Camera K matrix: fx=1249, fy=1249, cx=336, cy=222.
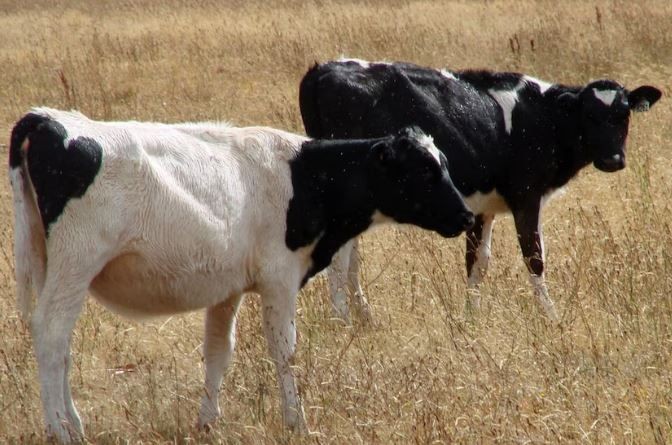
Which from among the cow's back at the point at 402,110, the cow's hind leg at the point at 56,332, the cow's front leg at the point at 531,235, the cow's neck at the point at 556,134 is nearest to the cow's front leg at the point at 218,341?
the cow's hind leg at the point at 56,332

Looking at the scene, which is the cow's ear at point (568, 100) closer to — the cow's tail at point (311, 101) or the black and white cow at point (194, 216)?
the cow's tail at point (311, 101)

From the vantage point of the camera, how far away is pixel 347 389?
241 inches

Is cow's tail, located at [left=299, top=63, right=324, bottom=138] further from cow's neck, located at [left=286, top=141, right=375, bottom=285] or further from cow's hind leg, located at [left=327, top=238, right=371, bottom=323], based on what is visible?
cow's neck, located at [left=286, top=141, right=375, bottom=285]

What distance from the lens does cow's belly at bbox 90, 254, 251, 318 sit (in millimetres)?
5984

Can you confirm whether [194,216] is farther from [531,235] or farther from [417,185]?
[531,235]

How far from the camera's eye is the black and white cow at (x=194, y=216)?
5789 millimetres

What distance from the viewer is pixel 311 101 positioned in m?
8.95

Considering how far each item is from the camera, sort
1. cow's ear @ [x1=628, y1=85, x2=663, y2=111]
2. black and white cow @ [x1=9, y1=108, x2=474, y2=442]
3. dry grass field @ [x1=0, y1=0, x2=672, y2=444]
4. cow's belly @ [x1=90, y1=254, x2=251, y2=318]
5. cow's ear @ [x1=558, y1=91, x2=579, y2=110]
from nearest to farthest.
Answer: dry grass field @ [x1=0, y1=0, x2=672, y2=444], black and white cow @ [x1=9, y1=108, x2=474, y2=442], cow's belly @ [x1=90, y1=254, x2=251, y2=318], cow's ear @ [x1=558, y1=91, x2=579, y2=110], cow's ear @ [x1=628, y1=85, x2=663, y2=111]

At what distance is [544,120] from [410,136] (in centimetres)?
274

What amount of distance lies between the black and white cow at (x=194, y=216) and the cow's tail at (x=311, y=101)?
2.02 m

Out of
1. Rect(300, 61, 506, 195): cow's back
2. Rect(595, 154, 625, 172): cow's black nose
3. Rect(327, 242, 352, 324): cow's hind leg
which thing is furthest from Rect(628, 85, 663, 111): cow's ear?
Rect(327, 242, 352, 324): cow's hind leg

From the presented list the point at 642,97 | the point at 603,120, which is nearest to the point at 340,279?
the point at 603,120

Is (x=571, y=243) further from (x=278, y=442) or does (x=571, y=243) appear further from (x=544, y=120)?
(x=278, y=442)

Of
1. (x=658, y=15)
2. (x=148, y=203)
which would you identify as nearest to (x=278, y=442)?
(x=148, y=203)
